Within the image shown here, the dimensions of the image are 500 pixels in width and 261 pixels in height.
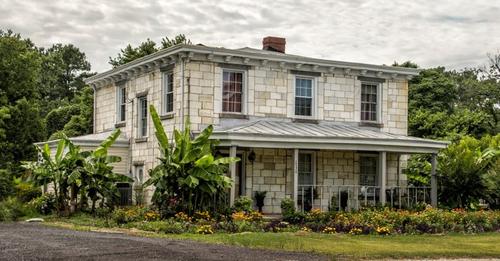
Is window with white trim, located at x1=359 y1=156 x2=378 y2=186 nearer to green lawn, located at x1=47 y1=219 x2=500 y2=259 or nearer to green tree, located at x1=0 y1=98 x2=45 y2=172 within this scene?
green lawn, located at x1=47 y1=219 x2=500 y2=259

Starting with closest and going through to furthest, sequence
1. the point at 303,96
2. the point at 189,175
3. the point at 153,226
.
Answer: the point at 153,226 < the point at 189,175 < the point at 303,96

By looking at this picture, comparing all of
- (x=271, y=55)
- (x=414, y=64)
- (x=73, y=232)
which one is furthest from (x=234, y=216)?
(x=414, y=64)

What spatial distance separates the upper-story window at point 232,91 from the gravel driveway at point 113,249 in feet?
28.8

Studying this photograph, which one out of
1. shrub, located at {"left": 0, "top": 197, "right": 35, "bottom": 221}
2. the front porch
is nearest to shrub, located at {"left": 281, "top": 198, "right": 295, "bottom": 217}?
the front porch

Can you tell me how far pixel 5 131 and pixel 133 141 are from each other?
11903 mm

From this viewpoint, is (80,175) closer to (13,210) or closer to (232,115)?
(13,210)

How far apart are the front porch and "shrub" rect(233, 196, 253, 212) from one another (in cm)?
25

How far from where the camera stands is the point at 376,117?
1155 inches

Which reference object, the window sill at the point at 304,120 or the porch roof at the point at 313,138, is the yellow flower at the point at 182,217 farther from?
the window sill at the point at 304,120

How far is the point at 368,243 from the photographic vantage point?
59.8ft

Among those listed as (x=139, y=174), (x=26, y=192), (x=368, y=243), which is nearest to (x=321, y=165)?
(x=139, y=174)

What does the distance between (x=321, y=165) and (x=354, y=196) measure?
1.83 meters

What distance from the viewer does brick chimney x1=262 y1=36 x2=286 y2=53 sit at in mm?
29984

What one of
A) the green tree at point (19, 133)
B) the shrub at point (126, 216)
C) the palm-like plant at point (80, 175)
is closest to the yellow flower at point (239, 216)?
the shrub at point (126, 216)
